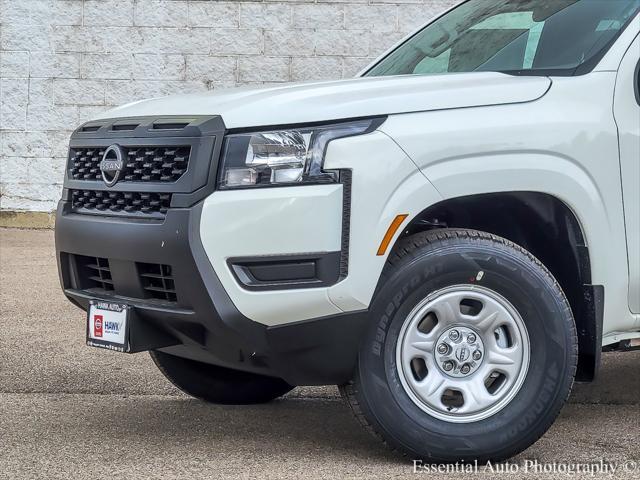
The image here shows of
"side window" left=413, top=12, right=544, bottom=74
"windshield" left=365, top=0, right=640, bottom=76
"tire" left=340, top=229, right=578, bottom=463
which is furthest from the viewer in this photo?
"side window" left=413, top=12, right=544, bottom=74

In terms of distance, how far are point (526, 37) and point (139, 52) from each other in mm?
7085

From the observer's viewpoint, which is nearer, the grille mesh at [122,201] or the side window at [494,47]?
the grille mesh at [122,201]

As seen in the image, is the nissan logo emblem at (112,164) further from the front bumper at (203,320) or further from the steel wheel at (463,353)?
the steel wheel at (463,353)

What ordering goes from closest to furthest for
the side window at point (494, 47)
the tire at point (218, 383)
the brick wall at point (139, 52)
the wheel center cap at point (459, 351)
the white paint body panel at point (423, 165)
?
the white paint body panel at point (423, 165)
the wheel center cap at point (459, 351)
the side window at point (494, 47)
the tire at point (218, 383)
the brick wall at point (139, 52)

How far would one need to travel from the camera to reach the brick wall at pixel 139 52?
36.4 ft

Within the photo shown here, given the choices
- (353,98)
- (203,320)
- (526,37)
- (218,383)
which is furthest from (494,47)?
(218,383)

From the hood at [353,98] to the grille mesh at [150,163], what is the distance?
18cm

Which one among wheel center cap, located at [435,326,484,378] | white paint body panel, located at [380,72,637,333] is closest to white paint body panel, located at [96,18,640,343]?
white paint body panel, located at [380,72,637,333]

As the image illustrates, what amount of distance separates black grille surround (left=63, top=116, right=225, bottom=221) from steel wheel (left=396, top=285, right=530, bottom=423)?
3.18 ft

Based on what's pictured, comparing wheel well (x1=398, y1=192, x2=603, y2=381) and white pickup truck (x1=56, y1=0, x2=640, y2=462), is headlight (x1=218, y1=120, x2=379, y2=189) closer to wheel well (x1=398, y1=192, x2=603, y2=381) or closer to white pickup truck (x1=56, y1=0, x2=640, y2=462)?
white pickup truck (x1=56, y1=0, x2=640, y2=462)

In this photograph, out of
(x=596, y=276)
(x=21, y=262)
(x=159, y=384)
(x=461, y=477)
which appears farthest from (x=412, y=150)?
(x=21, y=262)

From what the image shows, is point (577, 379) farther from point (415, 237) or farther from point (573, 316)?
point (415, 237)

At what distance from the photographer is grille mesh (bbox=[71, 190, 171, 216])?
161 inches

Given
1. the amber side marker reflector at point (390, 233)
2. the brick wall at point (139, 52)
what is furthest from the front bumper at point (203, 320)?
the brick wall at point (139, 52)
